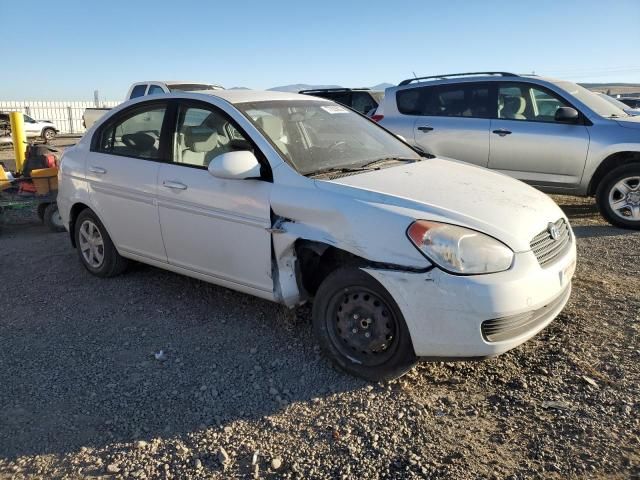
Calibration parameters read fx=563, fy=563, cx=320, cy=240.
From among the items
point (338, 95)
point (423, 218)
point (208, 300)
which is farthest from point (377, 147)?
point (338, 95)

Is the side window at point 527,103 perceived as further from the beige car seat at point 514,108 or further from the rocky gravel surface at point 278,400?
the rocky gravel surface at point 278,400

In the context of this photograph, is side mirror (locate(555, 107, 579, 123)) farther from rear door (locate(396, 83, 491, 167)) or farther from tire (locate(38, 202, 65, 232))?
tire (locate(38, 202, 65, 232))

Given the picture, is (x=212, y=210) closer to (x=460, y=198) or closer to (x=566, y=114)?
(x=460, y=198)

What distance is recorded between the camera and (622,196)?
6570mm

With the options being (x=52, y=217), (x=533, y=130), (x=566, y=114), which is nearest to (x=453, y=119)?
(x=533, y=130)

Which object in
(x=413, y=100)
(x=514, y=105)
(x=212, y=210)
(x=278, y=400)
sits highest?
(x=413, y=100)

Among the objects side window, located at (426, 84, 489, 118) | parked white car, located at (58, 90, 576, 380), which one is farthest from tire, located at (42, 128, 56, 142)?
parked white car, located at (58, 90, 576, 380)

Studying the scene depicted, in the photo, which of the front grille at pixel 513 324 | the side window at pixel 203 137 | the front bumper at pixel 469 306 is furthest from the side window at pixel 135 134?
the front grille at pixel 513 324

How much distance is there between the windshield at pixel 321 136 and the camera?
3855 mm

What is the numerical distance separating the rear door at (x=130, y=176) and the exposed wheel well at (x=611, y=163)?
5106 mm

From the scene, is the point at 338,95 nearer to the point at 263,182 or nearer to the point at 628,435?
the point at 263,182

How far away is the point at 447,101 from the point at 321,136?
410cm

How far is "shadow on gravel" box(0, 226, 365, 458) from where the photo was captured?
9.80 ft

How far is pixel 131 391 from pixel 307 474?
1279mm
